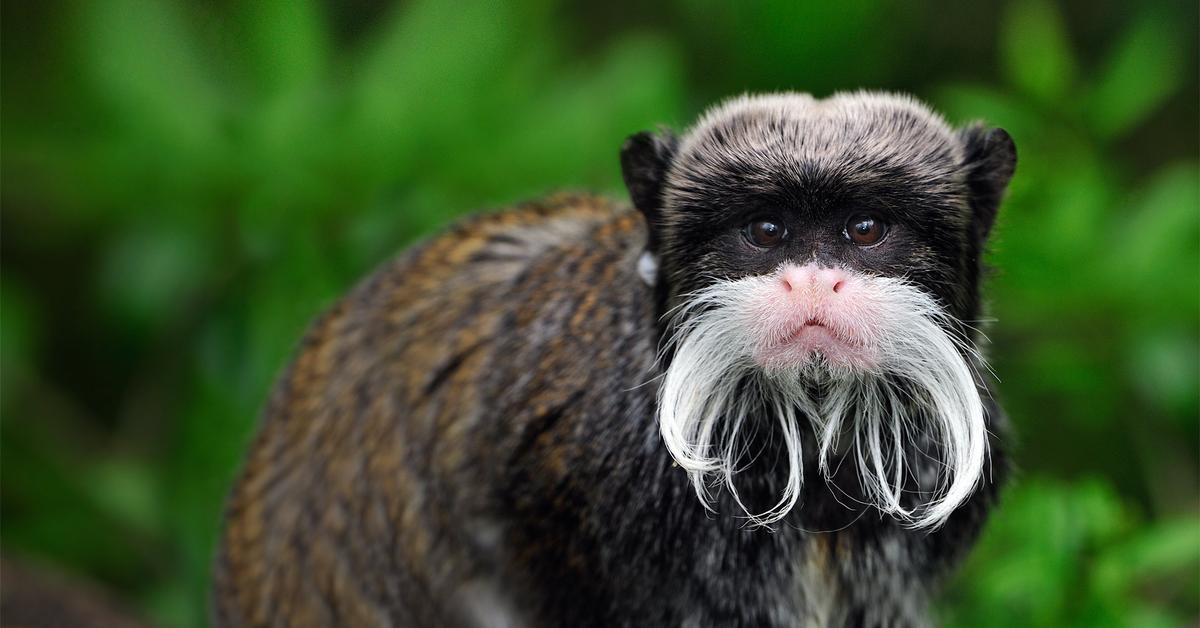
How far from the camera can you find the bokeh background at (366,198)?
179 inches

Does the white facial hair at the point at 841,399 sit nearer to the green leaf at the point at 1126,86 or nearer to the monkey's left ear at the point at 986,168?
the monkey's left ear at the point at 986,168

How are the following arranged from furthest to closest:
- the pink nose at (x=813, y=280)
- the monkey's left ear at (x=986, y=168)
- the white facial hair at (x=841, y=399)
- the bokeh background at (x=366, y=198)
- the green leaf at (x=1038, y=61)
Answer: the green leaf at (x=1038, y=61)
the bokeh background at (x=366, y=198)
the monkey's left ear at (x=986, y=168)
the white facial hair at (x=841, y=399)
the pink nose at (x=813, y=280)

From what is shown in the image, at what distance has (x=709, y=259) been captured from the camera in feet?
7.63

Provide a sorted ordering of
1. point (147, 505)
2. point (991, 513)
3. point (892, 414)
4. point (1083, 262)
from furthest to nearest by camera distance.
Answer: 1. point (147, 505)
2. point (1083, 262)
3. point (991, 513)
4. point (892, 414)

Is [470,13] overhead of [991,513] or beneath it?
overhead

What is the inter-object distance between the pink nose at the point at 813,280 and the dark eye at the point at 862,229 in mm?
105

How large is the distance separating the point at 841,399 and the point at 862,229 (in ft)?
1.03

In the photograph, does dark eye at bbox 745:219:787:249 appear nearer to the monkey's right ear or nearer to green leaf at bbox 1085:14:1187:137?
the monkey's right ear

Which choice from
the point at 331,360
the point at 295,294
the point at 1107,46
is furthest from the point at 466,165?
the point at 1107,46

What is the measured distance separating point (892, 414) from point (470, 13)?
3005 mm

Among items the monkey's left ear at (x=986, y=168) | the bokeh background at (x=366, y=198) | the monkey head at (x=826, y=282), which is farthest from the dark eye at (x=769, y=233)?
the bokeh background at (x=366, y=198)

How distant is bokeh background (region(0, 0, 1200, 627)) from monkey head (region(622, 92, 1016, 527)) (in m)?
1.65

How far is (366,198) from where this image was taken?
4.70 meters

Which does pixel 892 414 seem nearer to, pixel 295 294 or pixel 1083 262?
pixel 1083 262
